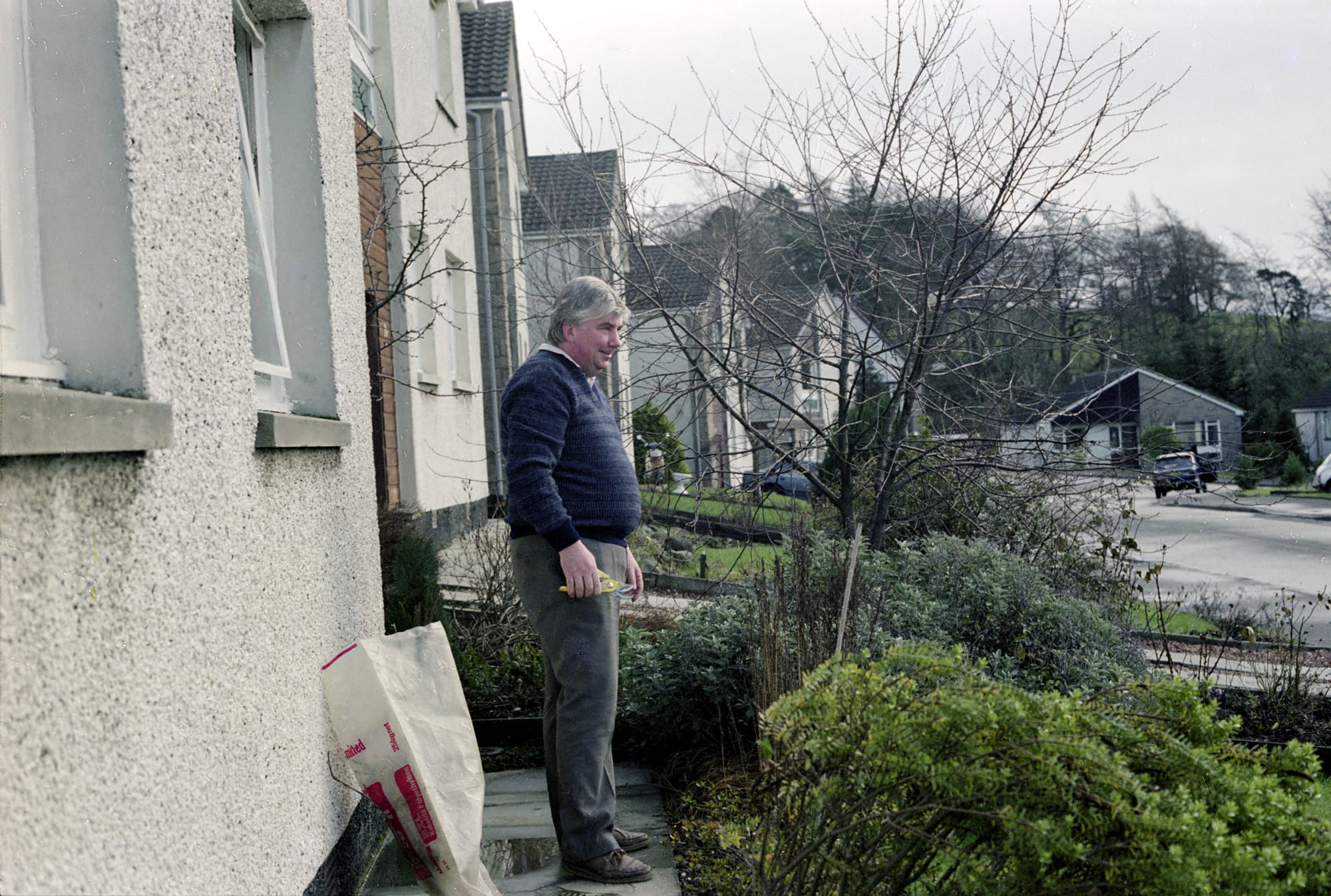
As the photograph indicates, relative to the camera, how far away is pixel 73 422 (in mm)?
1644

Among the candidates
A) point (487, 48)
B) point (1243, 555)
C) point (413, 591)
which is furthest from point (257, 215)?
point (1243, 555)

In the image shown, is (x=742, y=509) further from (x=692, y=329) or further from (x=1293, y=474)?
(x=1293, y=474)

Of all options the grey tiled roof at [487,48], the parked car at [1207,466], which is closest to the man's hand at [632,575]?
the parked car at [1207,466]

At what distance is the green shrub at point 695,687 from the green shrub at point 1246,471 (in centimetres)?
357

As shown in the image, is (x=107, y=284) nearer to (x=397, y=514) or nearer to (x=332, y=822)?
(x=332, y=822)

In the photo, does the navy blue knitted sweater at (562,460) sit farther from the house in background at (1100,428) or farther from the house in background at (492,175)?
the house in background at (492,175)

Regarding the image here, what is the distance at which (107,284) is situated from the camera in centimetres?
194

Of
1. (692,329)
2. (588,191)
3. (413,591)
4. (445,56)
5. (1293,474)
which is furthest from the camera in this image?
(1293,474)

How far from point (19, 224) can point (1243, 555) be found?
2031 cm

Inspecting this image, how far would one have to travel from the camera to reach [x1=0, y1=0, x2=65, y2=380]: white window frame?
5.78 ft

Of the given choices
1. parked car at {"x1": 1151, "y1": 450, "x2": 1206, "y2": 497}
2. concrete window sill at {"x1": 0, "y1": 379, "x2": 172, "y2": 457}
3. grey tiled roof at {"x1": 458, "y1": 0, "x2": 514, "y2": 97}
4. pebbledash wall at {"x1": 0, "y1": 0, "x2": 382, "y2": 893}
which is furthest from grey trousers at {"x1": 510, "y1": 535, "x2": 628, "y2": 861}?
grey tiled roof at {"x1": 458, "y1": 0, "x2": 514, "y2": 97}

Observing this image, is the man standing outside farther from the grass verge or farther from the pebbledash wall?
the grass verge

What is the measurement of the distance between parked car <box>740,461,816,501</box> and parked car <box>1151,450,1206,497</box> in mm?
2051

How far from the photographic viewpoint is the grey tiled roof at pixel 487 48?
56.9ft
